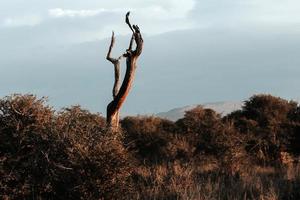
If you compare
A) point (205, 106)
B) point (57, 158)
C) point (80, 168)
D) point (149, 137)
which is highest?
point (205, 106)

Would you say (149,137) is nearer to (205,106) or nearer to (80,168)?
(205,106)

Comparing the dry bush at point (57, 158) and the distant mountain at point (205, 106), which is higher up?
the distant mountain at point (205, 106)

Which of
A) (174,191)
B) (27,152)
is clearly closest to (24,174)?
(27,152)

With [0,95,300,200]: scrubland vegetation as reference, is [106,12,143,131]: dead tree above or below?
above

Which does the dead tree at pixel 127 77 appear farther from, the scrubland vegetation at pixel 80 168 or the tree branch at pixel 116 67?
the scrubland vegetation at pixel 80 168

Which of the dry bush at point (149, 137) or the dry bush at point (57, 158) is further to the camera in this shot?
the dry bush at point (149, 137)

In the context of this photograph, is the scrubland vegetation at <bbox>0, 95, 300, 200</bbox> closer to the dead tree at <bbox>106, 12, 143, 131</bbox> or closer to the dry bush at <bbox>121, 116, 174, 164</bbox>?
the dead tree at <bbox>106, 12, 143, 131</bbox>

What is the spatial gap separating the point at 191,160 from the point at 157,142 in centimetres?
412

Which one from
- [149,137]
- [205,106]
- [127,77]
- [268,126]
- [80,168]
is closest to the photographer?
[80,168]

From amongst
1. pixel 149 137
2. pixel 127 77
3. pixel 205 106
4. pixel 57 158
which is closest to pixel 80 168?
pixel 57 158

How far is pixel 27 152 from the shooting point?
14.2 metres

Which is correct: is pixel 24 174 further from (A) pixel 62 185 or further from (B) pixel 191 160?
(B) pixel 191 160

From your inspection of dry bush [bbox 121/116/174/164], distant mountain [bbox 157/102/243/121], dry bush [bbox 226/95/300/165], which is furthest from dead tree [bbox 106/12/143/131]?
distant mountain [bbox 157/102/243/121]

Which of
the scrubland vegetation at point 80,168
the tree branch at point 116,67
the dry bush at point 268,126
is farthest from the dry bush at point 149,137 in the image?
the tree branch at point 116,67
